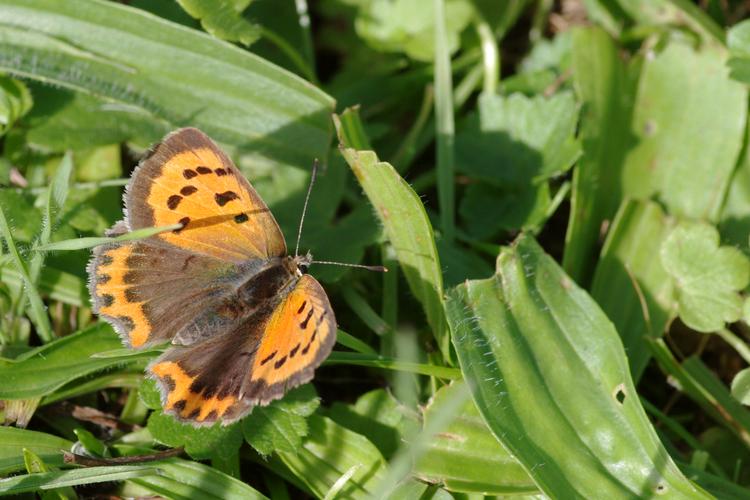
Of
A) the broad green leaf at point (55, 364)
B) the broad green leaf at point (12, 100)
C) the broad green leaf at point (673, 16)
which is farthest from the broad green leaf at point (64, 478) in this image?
the broad green leaf at point (673, 16)

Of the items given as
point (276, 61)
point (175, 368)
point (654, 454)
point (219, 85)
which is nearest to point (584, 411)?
point (654, 454)

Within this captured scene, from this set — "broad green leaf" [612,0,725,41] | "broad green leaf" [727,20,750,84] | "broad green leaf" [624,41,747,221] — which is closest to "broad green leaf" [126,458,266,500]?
"broad green leaf" [624,41,747,221]

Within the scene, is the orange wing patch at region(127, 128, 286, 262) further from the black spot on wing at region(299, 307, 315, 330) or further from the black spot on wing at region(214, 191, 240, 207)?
the black spot on wing at region(299, 307, 315, 330)

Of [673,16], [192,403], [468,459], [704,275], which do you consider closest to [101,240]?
[192,403]

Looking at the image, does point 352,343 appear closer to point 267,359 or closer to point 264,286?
point 264,286

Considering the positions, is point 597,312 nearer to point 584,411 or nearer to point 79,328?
point 584,411

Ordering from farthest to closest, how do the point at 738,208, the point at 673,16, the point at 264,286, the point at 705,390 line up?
the point at 673,16 < the point at 738,208 < the point at 705,390 < the point at 264,286
